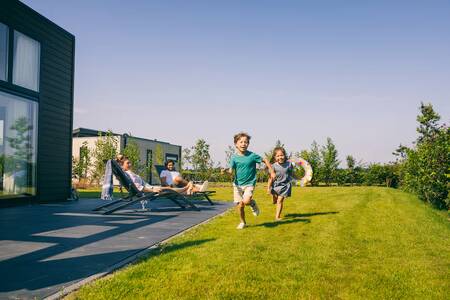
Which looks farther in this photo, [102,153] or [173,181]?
[102,153]

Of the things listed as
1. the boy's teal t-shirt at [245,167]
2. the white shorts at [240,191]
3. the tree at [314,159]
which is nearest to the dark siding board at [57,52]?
the boy's teal t-shirt at [245,167]

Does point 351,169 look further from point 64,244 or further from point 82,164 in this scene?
point 64,244

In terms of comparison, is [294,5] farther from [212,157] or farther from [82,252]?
[212,157]

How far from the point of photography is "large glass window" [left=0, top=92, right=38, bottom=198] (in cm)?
1016

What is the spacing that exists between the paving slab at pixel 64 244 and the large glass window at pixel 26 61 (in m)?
4.37

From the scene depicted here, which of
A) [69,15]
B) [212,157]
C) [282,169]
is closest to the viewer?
[282,169]

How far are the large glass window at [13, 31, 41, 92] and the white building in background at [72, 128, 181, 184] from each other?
46.2 feet

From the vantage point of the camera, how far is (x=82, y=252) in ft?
14.4

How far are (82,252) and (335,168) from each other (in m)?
29.7

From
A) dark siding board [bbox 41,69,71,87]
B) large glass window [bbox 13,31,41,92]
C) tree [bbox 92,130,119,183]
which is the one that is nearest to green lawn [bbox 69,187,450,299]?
large glass window [bbox 13,31,41,92]

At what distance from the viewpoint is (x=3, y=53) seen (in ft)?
32.6

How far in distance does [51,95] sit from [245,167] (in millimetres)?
8211

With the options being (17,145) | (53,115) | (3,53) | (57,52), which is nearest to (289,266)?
(17,145)

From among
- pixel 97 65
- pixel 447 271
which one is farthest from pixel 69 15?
pixel 447 271
